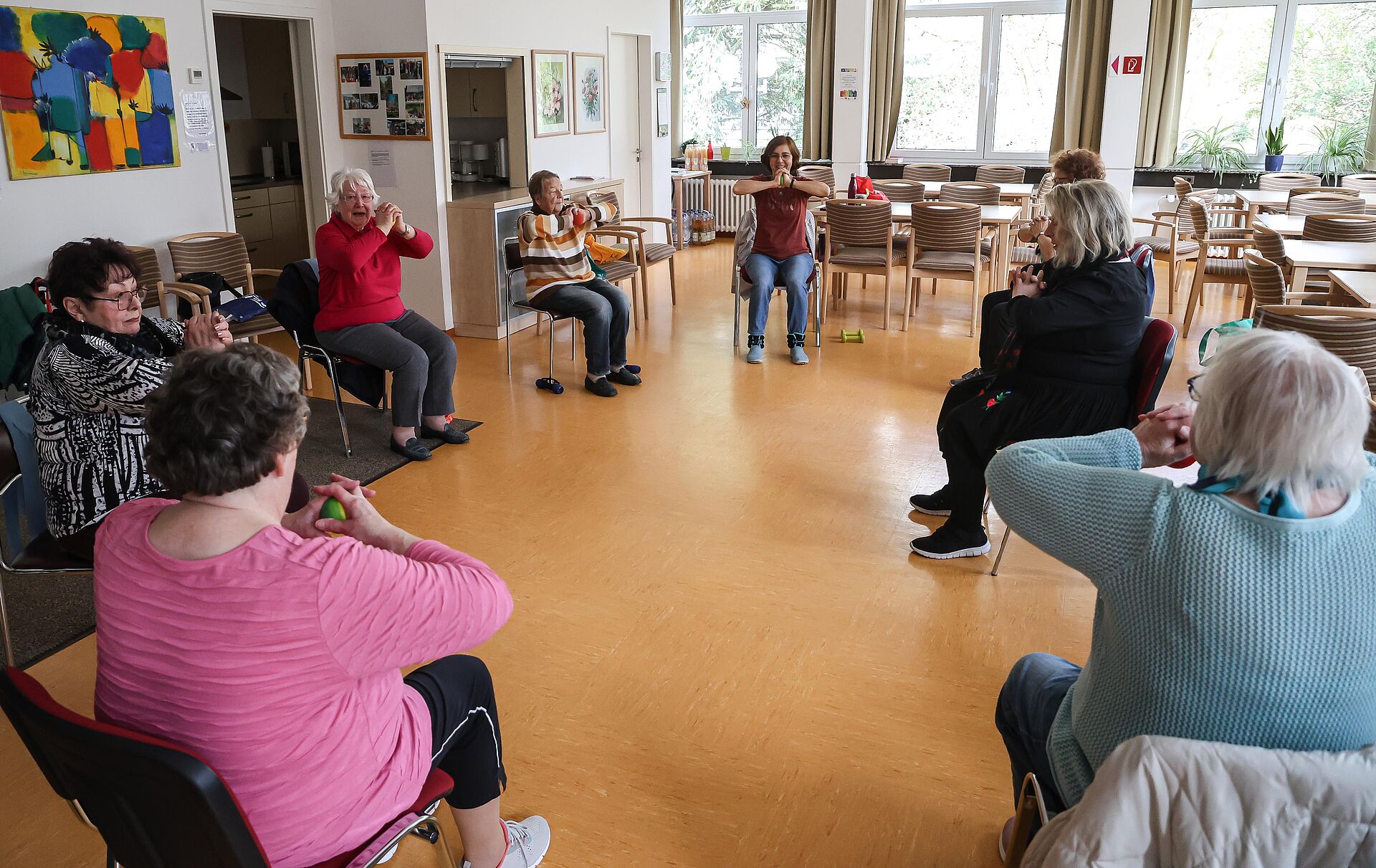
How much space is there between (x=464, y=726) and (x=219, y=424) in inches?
29.7

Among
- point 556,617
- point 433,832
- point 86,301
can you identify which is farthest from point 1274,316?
point 86,301

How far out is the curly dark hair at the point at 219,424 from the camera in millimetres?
1514

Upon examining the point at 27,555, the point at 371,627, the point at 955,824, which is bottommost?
the point at 955,824

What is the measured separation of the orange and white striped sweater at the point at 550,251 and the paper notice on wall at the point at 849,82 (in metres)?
4.66

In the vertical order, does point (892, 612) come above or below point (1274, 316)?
below

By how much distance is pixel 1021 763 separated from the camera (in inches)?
78.9

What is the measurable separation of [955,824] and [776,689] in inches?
26.6

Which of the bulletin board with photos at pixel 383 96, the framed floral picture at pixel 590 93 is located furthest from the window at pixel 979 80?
the bulletin board with photos at pixel 383 96

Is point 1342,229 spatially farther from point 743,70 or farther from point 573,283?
Result: point 743,70

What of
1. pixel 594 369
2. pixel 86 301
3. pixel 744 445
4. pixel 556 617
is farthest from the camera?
pixel 594 369

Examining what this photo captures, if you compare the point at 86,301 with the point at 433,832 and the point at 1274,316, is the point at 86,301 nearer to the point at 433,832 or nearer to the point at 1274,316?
the point at 433,832

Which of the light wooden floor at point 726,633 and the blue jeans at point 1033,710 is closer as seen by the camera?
the blue jeans at point 1033,710

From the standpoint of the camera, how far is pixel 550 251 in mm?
5777

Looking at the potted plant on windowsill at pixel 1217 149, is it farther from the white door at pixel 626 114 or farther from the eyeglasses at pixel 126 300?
the eyeglasses at pixel 126 300
